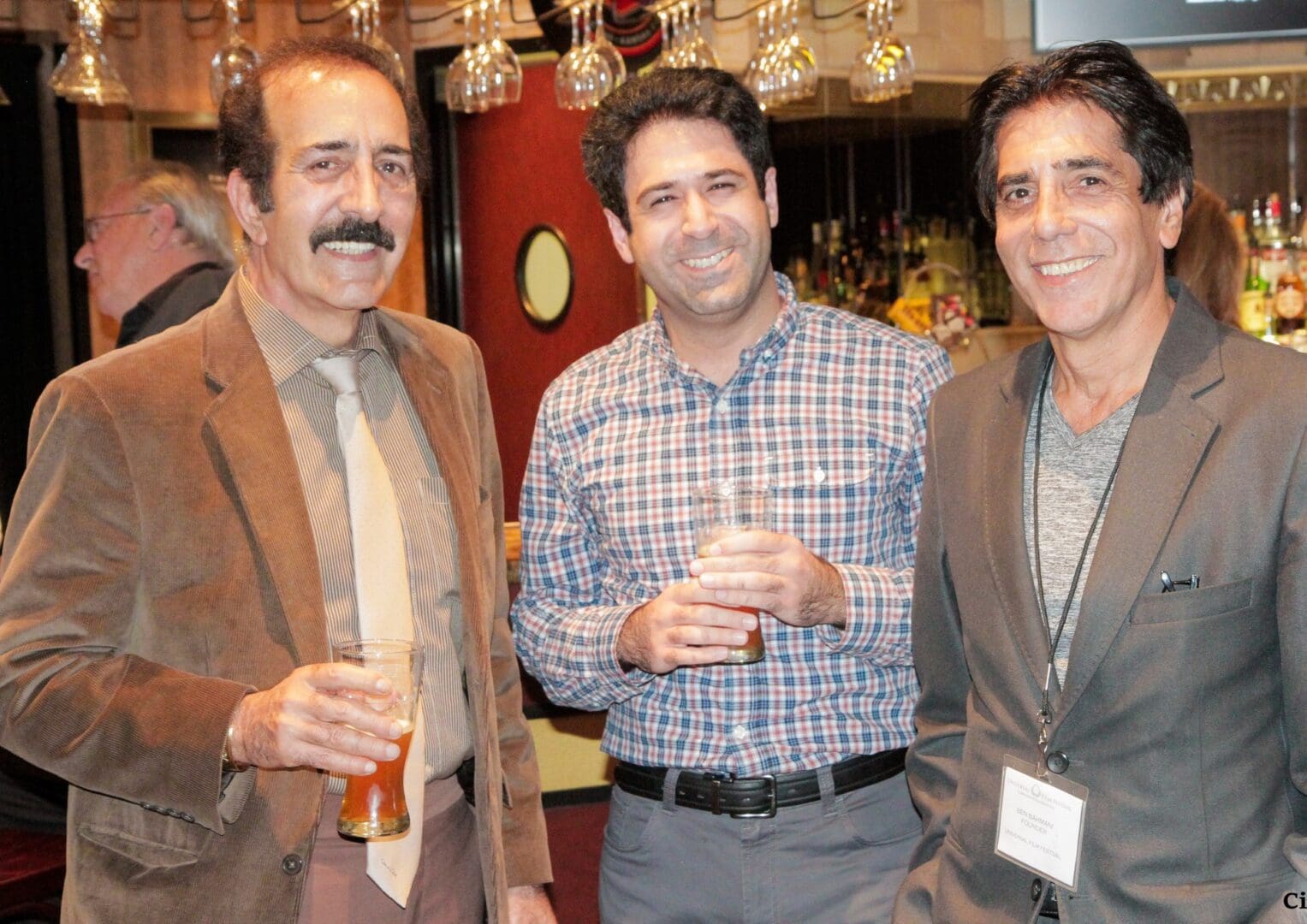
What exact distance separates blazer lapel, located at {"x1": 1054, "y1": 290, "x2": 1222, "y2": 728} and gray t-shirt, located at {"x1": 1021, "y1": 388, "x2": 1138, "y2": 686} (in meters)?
0.06

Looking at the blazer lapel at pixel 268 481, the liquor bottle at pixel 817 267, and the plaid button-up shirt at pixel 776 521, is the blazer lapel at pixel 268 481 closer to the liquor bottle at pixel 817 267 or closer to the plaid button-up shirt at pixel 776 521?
the plaid button-up shirt at pixel 776 521

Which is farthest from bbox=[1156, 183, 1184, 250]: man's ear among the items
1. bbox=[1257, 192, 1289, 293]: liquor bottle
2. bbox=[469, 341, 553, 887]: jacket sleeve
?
bbox=[1257, 192, 1289, 293]: liquor bottle

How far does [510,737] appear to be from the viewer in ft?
8.09

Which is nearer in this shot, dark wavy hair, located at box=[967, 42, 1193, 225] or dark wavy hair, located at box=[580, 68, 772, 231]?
dark wavy hair, located at box=[967, 42, 1193, 225]

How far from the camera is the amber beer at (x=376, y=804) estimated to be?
1.90m

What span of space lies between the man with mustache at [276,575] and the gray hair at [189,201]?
3013mm

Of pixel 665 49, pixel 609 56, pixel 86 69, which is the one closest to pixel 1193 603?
pixel 609 56

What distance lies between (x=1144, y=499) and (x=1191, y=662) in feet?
0.71

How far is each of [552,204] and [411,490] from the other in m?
5.28

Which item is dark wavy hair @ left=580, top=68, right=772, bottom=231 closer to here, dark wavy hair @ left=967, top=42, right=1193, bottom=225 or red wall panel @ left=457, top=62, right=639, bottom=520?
dark wavy hair @ left=967, top=42, right=1193, bottom=225

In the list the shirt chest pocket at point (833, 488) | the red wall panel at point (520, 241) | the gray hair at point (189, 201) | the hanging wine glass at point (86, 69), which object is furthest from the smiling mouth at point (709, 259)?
the red wall panel at point (520, 241)

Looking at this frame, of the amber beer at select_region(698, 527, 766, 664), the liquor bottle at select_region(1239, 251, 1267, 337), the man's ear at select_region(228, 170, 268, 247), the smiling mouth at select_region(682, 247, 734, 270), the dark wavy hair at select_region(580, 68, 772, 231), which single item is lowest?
the amber beer at select_region(698, 527, 766, 664)

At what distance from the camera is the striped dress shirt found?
2.10 m

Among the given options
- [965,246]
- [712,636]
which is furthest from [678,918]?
[965,246]
